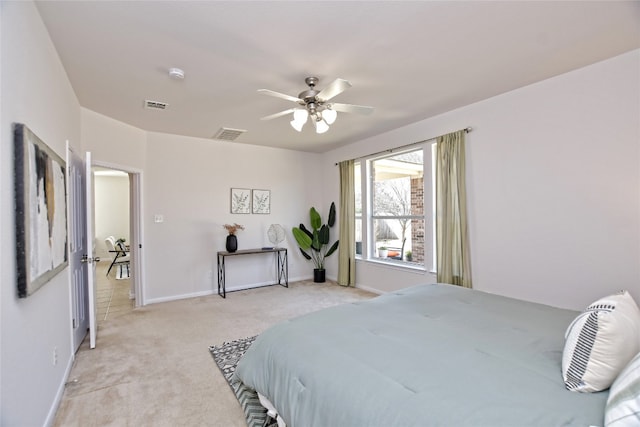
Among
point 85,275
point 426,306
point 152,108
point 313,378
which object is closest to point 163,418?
point 313,378

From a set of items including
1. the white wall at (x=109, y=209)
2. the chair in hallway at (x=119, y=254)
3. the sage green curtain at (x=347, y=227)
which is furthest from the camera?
the white wall at (x=109, y=209)

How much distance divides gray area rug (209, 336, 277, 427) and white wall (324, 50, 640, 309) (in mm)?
2745

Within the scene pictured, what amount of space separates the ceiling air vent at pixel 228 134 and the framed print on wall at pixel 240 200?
2.83 ft

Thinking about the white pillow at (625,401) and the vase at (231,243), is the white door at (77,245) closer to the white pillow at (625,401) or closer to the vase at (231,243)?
the vase at (231,243)

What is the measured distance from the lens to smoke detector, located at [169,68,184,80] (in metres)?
2.65

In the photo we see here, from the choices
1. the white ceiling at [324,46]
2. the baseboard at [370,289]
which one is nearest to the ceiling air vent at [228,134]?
the white ceiling at [324,46]

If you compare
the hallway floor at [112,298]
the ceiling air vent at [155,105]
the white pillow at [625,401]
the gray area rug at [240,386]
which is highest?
the ceiling air vent at [155,105]

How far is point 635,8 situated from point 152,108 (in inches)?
166

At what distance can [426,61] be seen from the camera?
8.59ft

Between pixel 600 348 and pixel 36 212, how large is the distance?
2665 mm

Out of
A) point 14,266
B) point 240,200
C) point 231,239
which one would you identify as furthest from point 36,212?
point 240,200

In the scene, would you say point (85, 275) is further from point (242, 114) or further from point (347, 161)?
point (347, 161)

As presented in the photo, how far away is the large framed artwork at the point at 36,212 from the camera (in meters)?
1.47

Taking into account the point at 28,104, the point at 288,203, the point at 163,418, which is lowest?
the point at 163,418
